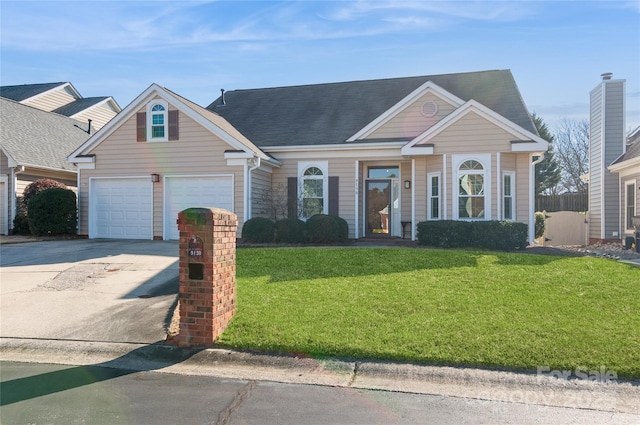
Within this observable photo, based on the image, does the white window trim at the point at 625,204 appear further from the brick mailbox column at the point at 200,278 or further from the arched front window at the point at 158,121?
the arched front window at the point at 158,121

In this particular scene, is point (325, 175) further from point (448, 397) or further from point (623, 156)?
point (448, 397)

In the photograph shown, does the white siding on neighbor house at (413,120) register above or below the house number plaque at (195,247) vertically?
above

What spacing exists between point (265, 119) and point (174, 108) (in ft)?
14.4

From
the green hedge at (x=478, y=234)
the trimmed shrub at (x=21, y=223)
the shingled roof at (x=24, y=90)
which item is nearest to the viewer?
the green hedge at (x=478, y=234)

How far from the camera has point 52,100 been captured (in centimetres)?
3064

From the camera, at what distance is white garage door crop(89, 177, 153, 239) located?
15.4m

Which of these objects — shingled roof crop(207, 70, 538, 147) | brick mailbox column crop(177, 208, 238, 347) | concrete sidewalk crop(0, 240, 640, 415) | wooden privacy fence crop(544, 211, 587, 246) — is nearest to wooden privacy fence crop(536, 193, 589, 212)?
wooden privacy fence crop(544, 211, 587, 246)

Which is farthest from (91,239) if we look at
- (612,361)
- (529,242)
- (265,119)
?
(612,361)

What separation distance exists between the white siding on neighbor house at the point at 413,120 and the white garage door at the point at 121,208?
8341 millimetres

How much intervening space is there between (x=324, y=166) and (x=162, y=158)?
5.55 meters

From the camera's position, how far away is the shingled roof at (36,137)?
18.1 m

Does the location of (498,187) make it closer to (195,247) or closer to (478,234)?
(478,234)

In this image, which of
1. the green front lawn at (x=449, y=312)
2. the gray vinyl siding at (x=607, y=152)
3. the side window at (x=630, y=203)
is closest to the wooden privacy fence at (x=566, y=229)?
the gray vinyl siding at (x=607, y=152)

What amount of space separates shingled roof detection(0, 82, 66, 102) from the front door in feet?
83.5
